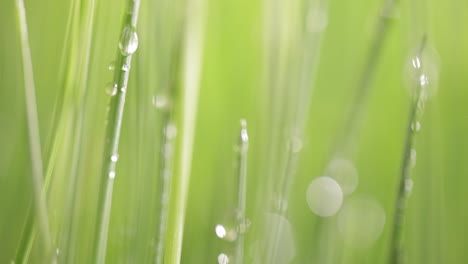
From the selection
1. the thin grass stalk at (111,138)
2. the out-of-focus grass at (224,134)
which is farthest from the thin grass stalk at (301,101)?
the thin grass stalk at (111,138)

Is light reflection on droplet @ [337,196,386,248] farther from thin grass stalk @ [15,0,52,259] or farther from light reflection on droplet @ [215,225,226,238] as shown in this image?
thin grass stalk @ [15,0,52,259]

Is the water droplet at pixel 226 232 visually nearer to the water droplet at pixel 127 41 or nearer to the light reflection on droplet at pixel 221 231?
the light reflection on droplet at pixel 221 231

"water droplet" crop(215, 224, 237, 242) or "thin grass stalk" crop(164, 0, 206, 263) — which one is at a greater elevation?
"thin grass stalk" crop(164, 0, 206, 263)

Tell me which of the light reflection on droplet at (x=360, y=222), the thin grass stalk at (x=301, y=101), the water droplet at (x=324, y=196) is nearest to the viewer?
the thin grass stalk at (x=301, y=101)

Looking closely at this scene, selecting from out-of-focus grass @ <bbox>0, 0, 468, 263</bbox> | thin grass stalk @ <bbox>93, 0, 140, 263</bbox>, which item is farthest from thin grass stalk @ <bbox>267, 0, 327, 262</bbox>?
thin grass stalk @ <bbox>93, 0, 140, 263</bbox>

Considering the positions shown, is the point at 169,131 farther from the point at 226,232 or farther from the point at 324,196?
the point at 324,196

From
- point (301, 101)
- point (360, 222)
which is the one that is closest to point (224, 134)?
point (360, 222)
